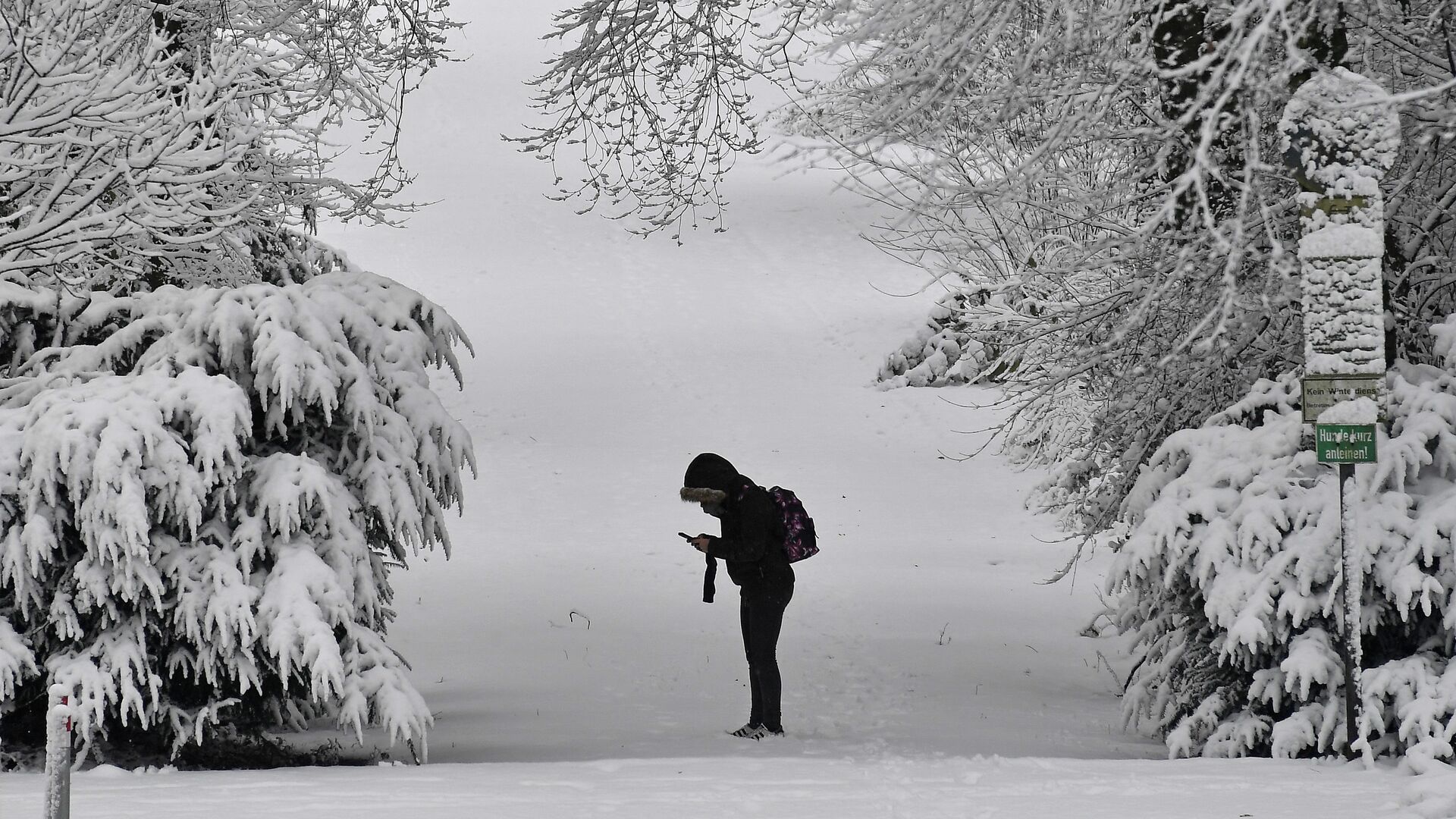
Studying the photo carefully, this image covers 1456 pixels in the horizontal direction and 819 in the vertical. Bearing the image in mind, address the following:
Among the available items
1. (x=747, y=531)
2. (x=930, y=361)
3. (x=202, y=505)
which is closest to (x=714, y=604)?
(x=747, y=531)

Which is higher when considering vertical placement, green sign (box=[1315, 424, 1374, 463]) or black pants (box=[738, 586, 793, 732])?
green sign (box=[1315, 424, 1374, 463])

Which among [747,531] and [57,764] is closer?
[57,764]

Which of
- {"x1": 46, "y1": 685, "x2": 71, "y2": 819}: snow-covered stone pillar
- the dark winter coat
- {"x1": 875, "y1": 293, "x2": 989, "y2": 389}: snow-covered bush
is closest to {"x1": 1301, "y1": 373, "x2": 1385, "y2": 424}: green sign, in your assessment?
the dark winter coat

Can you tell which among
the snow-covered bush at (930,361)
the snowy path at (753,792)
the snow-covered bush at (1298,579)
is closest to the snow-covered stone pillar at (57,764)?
the snowy path at (753,792)

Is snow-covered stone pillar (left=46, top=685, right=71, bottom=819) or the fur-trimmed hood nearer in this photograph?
snow-covered stone pillar (left=46, top=685, right=71, bottom=819)

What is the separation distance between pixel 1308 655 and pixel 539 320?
24416mm

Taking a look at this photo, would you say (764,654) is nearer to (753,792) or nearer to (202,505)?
(753,792)

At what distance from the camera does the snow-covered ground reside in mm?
5617

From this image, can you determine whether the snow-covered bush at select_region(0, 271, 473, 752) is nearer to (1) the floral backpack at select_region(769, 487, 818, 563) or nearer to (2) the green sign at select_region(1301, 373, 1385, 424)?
(1) the floral backpack at select_region(769, 487, 818, 563)

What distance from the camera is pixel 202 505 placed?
21.8 feet

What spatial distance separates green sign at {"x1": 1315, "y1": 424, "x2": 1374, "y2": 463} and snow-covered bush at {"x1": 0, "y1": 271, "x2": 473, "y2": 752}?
435 centimetres

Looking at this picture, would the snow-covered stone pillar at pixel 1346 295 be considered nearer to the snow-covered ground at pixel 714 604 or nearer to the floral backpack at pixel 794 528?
the snow-covered ground at pixel 714 604

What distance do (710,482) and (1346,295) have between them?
11.6ft

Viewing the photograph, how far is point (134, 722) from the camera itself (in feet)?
22.3
